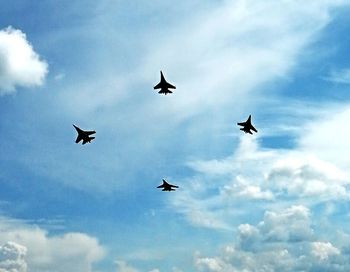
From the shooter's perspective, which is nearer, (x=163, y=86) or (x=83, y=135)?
(x=163, y=86)

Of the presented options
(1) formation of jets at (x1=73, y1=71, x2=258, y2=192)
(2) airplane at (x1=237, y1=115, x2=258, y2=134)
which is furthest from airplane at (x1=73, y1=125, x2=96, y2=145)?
(2) airplane at (x1=237, y1=115, x2=258, y2=134)

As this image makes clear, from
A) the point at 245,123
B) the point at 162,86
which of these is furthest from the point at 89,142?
the point at 245,123

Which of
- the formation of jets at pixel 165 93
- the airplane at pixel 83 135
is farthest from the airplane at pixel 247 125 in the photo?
the airplane at pixel 83 135

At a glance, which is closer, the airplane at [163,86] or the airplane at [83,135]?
the airplane at [163,86]

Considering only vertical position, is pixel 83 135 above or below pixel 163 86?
below

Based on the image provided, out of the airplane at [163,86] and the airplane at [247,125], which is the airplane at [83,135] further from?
the airplane at [247,125]

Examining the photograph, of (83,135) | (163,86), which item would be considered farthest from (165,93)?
(83,135)

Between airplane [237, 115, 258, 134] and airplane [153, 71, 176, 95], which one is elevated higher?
airplane [153, 71, 176, 95]

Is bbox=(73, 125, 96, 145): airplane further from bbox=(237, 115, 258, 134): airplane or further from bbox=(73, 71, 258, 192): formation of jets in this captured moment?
bbox=(237, 115, 258, 134): airplane

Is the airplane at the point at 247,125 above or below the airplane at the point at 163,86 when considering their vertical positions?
below

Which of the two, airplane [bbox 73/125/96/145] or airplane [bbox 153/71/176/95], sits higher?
airplane [bbox 153/71/176/95]

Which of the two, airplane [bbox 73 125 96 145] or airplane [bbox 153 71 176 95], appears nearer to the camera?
airplane [bbox 153 71 176 95]

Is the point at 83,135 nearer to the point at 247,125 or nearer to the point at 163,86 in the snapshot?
the point at 163,86

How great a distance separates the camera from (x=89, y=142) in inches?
4360
